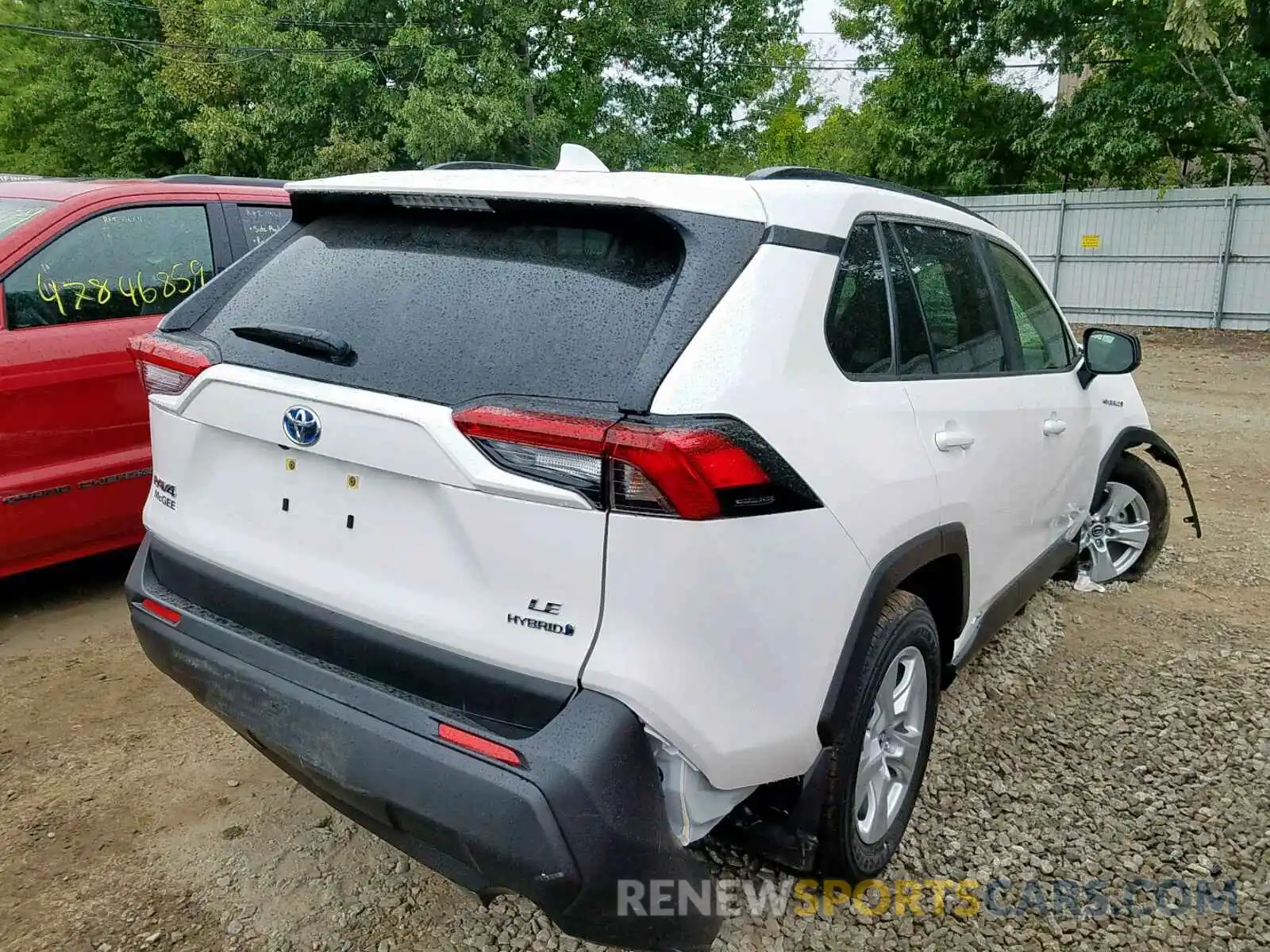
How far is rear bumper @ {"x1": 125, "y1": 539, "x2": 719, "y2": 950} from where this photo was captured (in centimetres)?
164

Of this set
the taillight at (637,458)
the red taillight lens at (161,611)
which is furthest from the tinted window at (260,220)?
the taillight at (637,458)

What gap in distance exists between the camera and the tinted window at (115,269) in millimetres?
3889

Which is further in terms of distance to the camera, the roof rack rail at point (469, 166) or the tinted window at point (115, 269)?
the tinted window at point (115, 269)

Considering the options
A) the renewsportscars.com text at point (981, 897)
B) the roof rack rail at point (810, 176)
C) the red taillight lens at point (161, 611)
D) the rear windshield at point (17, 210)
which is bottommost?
the renewsportscars.com text at point (981, 897)

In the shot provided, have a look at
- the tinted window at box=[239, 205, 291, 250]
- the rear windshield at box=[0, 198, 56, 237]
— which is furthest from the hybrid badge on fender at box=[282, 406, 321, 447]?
the tinted window at box=[239, 205, 291, 250]

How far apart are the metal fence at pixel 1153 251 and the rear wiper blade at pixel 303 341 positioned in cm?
1619

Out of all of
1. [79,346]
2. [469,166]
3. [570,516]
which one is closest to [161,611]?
[570,516]

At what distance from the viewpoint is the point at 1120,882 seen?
255 centimetres

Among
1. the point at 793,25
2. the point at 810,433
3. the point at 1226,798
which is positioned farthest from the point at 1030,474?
the point at 793,25

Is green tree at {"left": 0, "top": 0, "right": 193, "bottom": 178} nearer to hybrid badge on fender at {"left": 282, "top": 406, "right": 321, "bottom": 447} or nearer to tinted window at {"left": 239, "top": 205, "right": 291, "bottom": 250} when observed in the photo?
tinted window at {"left": 239, "top": 205, "right": 291, "bottom": 250}

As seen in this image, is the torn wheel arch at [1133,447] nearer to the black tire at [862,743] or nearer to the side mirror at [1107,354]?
the side mirror at [1107,354]

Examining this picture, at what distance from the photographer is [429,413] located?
181 cm

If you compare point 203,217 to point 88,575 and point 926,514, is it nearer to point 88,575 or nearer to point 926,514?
point 88,575

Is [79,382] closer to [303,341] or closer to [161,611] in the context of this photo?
[161,611]
